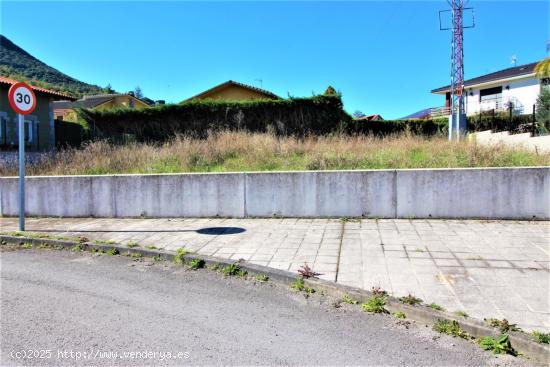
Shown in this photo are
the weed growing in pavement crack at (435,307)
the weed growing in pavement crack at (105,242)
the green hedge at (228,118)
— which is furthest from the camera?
the green hedge at (228,118)

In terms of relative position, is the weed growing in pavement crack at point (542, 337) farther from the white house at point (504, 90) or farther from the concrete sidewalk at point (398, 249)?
the white house at point (504, 90)

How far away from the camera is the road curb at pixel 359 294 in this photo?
9.96 feet

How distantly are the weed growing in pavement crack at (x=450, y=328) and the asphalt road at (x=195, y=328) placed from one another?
77 millimetres

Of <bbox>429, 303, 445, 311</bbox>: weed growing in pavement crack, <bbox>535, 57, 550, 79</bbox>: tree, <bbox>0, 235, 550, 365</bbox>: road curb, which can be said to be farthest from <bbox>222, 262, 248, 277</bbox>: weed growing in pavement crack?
<bbox>535, 57, 550, 79</bbox>: tree

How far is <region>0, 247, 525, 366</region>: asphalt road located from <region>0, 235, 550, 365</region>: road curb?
0.50 feet

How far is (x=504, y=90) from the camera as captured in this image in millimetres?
38625

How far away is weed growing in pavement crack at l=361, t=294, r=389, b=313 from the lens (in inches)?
152

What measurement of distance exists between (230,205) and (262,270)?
3.78m

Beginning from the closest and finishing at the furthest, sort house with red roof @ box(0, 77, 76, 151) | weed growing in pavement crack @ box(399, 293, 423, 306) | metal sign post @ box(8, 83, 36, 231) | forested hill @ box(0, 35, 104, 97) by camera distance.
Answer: weed growing in pavement crack @ box(399, 293, 423, 306) < metal sign post @ box(8, 83, 36, 231) < house with red roof @ box(0, 77, 76, 151) < forested hill @ box(0, 35, 104, 97)

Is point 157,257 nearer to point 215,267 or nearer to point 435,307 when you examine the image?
point 215,267

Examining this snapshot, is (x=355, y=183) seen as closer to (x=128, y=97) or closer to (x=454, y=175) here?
(x=454, y=175)

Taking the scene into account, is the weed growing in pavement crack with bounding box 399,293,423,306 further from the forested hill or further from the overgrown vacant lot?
the forested hill

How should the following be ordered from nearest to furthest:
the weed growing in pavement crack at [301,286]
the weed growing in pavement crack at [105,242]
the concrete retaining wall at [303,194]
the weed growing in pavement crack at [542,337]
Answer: the weed growing in pavement crack at [542,337], the weed growing in pavement crack at [301,286], the weed growing in pavement crack at [105,242], the concrete retaining wall at [303,194]

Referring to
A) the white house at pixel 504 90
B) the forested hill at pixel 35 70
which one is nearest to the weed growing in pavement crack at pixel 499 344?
the white house at pixel 504 90
